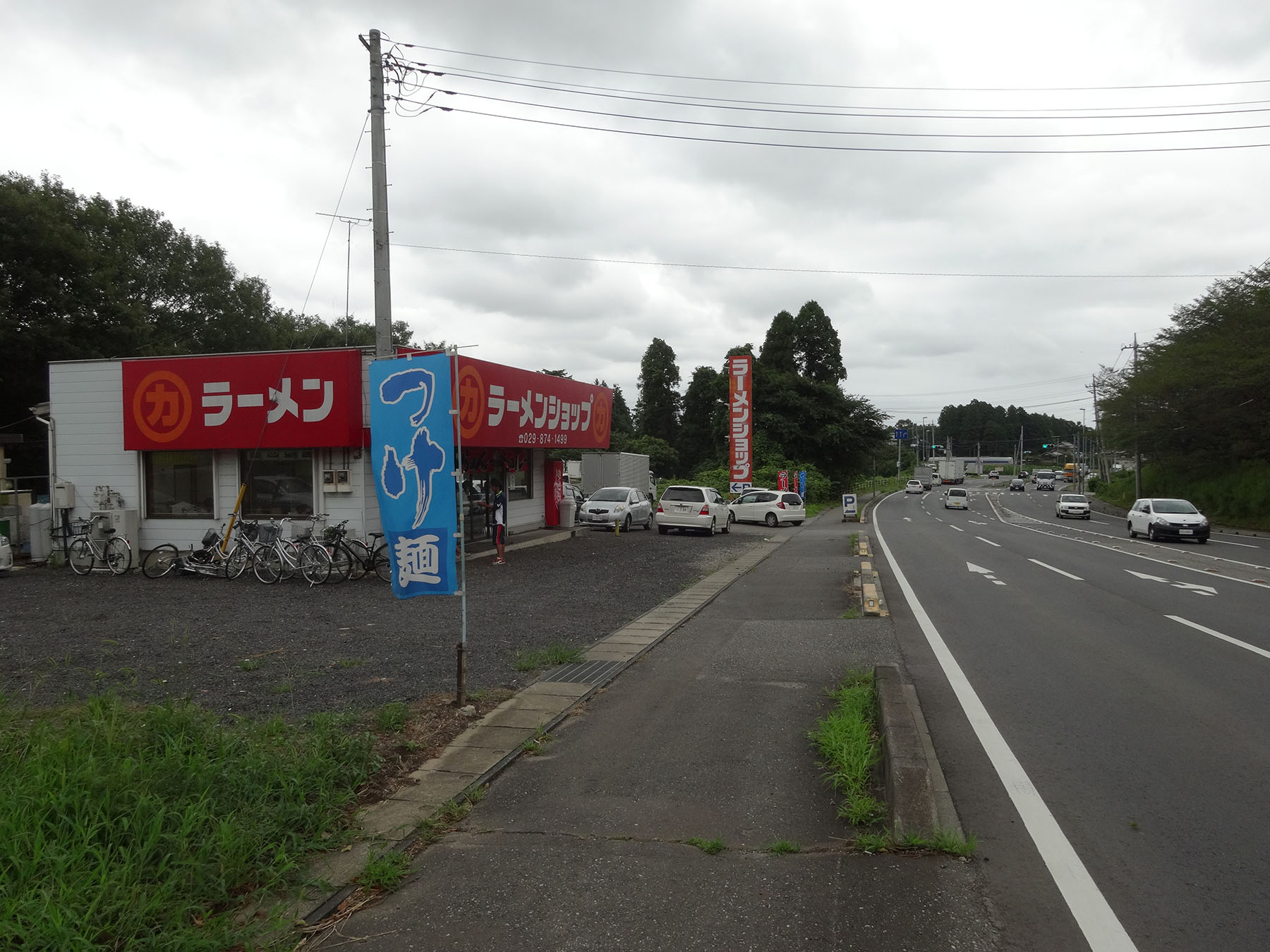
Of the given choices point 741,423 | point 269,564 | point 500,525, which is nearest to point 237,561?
point 269,564

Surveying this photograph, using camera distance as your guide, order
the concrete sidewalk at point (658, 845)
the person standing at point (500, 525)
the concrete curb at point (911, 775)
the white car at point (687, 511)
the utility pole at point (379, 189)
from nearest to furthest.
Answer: the concrete sidewalk at point (658, 845) → the concrete curb at point (911, 775) → the utility pole at point (379, 189) → the person standing at point (500, 525) → the white car at point (687, 511)

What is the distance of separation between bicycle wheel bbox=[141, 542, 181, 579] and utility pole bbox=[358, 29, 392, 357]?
609 cm

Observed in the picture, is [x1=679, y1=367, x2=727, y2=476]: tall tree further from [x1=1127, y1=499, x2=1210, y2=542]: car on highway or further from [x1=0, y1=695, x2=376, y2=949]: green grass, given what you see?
[x1=0, y1=695, x2=376, y2=949]: green grass

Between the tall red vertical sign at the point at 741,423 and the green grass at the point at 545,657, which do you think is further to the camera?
the tall red vertical sign at the point at 741,423

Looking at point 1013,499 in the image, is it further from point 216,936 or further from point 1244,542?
point 216,936

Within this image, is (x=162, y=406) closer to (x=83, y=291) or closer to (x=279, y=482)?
(x=279, y=482)

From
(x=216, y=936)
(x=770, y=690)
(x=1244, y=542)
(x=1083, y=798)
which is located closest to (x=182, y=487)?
(x=770, y=690)

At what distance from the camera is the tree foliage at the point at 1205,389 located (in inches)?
1425

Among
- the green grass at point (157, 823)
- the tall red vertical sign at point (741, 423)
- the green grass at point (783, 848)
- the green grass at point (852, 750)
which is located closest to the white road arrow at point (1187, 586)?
the green grass at point (852, 750)

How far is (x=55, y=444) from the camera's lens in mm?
17609

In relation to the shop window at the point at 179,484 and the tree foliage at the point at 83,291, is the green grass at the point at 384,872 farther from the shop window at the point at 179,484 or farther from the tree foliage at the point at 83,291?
the tree foliage at the point at 83,291

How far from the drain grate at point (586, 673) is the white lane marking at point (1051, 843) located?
3.09m

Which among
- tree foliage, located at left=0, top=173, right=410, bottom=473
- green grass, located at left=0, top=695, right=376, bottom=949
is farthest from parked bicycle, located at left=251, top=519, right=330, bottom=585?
green grass, located at left=0, top=695, right=376, bottom=949

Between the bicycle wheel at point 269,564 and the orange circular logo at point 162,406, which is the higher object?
the orange circular logo at point 162,406
